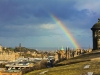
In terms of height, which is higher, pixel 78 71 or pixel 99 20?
pixel 99 20

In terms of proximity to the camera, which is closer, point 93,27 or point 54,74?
point 54,74

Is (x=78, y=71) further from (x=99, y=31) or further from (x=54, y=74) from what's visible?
(x=99, y=31)

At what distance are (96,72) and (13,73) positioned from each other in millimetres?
36408

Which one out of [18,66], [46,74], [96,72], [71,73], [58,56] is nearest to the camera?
[96,72]

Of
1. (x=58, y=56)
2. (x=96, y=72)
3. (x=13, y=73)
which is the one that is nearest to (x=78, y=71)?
(x=96, y=72)

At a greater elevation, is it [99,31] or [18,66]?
[99,31]

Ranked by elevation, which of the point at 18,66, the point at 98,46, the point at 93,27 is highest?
the point at 93,27

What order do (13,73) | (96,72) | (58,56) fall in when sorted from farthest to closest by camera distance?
1. (58,56)
2. (13,73)
3. (96,72)

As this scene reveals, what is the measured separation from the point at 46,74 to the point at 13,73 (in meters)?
27.3

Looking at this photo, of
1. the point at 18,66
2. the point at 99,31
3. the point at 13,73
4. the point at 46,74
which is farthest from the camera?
the point at 18,66

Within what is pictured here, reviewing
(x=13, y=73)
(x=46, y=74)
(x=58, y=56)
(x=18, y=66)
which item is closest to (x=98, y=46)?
(x=13, y=73)

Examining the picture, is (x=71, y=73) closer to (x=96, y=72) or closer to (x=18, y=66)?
(x=96, y=72)

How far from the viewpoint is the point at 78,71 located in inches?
1652

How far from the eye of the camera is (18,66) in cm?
12369
